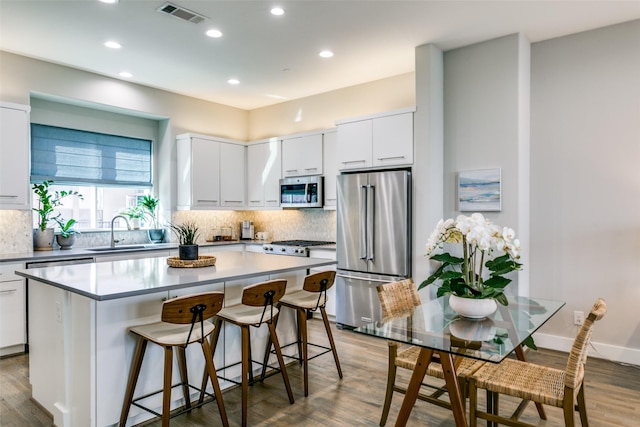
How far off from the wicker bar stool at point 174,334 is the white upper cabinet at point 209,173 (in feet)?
11.3

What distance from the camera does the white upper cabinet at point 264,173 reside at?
609cm

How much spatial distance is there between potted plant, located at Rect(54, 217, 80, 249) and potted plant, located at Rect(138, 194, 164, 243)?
98cm

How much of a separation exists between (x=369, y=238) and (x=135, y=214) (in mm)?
3297

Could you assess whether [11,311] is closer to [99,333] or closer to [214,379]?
[99,333]

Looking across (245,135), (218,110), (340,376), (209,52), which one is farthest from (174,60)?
(340,376)

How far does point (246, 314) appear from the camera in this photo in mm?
2873

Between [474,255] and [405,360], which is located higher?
[474,255]

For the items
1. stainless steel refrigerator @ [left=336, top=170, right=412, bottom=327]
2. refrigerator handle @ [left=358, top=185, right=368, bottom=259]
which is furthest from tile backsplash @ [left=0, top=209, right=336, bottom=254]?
refrigerator handle @ [left=358, top=185, right=368, bottom=259]

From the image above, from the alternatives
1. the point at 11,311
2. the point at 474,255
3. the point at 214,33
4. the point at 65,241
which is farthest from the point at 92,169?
the point at 474,255

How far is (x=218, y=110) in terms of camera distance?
6449mm

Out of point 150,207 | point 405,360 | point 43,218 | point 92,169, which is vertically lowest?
point 405,360

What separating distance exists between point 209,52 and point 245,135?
8.36ft

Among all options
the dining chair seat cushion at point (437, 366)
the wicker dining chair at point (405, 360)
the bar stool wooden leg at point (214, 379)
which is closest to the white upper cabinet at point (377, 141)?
the wicker dining chair at point (405, 360)

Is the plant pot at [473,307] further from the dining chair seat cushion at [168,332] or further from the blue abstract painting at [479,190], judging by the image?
the blue abstract painting at [479,190]
